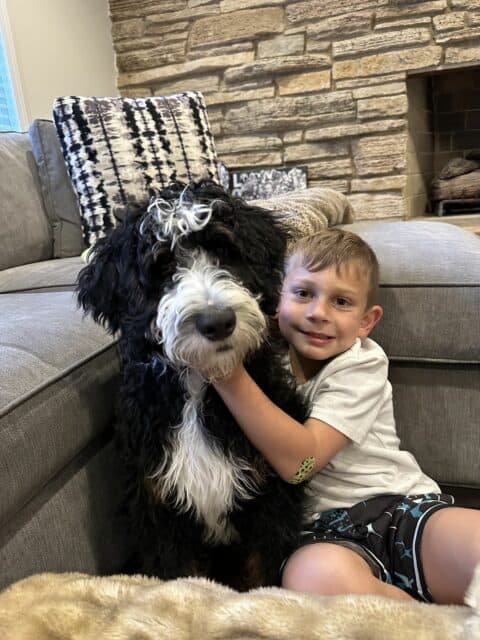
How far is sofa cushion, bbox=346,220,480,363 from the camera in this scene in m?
1.34

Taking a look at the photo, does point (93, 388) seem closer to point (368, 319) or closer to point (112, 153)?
point (368, 319)

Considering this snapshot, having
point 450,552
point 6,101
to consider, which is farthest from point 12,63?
point 450,552

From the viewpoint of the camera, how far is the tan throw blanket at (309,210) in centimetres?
153

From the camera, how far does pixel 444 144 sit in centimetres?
414

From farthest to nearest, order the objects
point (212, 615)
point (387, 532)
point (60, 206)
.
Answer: point (60, 206)
point (387, 532)
point (212, 615)

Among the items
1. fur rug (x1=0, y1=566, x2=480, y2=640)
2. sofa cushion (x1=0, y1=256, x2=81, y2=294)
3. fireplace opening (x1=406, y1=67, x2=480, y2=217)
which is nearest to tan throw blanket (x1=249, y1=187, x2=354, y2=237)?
sofa cushion (x1=0, y1=256, x2=81, y2=294)

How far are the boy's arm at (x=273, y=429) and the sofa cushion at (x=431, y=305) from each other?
0.43m

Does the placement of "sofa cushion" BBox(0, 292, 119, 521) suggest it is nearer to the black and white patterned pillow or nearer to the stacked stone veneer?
the black and white patterned pillow

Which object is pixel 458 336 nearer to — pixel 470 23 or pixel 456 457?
pixel 456 457

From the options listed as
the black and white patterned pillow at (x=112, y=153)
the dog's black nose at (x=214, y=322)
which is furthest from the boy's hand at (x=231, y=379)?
the black and white patterned pillow at (x=112, y=153)

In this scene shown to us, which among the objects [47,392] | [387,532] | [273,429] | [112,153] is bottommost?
[387,532]

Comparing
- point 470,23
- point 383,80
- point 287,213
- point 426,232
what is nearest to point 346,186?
point 383,80

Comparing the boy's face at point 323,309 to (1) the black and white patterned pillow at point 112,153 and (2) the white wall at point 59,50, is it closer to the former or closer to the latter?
(1) the black and white patterned pillow at point 112,153

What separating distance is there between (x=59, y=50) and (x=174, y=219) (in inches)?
128
